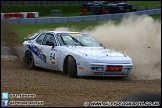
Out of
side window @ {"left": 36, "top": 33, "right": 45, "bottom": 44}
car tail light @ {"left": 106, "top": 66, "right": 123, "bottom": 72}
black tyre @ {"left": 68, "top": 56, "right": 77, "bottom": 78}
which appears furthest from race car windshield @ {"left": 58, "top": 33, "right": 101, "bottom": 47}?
car tail light @ {"left": 106, "top": 66, "right": 123, "bottom": 72}

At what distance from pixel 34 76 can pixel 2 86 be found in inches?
86.8

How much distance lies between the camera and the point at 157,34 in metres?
16.8

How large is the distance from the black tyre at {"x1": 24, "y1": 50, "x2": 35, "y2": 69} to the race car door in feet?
2.08

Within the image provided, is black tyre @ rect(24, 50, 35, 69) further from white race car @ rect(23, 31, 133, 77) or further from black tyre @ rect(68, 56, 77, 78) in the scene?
black tyre @ rect(68, 56, 77, 78)

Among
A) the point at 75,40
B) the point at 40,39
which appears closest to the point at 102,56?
the point at 75,40

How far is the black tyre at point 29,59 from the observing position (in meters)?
12.7

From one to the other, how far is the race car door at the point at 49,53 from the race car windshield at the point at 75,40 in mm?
244

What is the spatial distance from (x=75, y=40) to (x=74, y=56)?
117 centimetres

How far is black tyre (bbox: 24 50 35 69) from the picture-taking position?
12.7 metres

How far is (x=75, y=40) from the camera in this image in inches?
467

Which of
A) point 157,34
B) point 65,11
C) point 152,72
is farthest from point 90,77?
point 65,11

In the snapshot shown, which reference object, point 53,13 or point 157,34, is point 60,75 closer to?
point 157,34

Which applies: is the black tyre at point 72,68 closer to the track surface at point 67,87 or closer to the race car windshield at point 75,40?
the track surface at point 67,87

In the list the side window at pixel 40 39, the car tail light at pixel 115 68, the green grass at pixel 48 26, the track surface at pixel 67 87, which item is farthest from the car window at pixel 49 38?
the green grass at pixel 48 26
